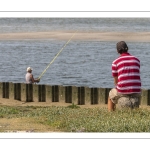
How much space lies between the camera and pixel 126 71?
13430mm

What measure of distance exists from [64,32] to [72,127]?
4280cm

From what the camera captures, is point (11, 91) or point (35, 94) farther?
point (11, 91)

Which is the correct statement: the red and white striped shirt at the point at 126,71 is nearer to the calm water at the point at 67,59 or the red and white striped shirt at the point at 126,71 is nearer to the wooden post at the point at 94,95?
the wooden post at the point at 94,95

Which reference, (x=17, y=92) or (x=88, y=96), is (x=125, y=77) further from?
(x=17, y=92)

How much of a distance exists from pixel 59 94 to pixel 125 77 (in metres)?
8.89

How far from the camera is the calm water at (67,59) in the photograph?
3459 centimetres

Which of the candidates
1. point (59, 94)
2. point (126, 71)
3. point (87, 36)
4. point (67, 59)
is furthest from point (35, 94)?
point (87, 36)

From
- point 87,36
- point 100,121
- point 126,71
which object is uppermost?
point 87,36

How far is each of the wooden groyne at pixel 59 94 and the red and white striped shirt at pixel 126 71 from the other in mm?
7948

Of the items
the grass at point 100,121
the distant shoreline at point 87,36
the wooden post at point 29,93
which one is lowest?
the grass at point 100,121

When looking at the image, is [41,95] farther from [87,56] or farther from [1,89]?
[87,56]

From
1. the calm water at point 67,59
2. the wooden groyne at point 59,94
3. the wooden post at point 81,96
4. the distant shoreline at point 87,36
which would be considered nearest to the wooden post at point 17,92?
the wooden groyne at point 59,94

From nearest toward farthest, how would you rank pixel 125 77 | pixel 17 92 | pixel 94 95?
pixel 125 77, pixel 94 95, pixel 17 92

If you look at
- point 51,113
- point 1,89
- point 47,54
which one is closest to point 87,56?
point 47,54
